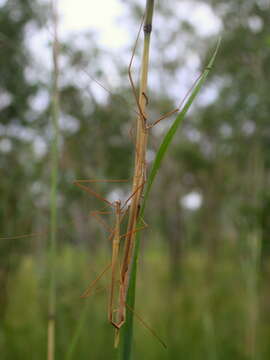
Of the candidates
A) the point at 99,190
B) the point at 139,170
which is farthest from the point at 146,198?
the point at 99,190

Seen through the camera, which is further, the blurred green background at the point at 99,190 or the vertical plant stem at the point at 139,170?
the blurred green background at the point at 99,190

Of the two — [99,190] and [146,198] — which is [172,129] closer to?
[146,198]

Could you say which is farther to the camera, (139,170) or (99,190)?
(99,190)

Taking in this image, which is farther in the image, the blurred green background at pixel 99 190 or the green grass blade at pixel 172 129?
the blurred green background at pixel 99 190

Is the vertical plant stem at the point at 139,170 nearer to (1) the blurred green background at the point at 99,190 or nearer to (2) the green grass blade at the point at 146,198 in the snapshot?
(2) the green grass blade at the point at 146,198

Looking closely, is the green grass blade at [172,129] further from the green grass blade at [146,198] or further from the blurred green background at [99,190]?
the blurred green background at [99,190]

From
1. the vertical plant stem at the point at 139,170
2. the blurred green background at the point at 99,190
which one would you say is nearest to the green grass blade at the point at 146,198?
the vertical plant stem at the point at 139,170

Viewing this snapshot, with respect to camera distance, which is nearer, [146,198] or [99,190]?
[146,198]

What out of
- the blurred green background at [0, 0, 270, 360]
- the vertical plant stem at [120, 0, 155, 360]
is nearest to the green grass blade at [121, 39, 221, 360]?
the vertical plant stem at [120, 0, 155, 360]

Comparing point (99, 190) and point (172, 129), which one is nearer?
point (172, 129)

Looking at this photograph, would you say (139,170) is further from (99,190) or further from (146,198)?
(99,190)

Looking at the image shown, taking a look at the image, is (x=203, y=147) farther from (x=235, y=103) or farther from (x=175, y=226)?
(x=235, y=103)

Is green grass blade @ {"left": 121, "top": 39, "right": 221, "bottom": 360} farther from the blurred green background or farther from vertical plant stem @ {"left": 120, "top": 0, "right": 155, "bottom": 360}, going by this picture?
the blurred green background
